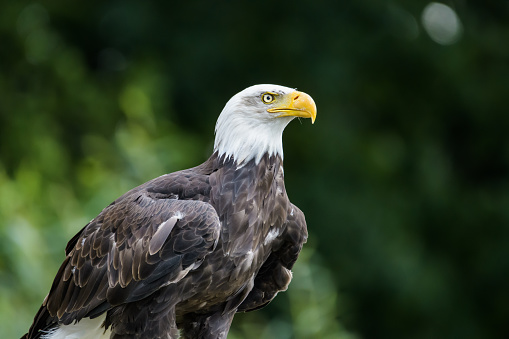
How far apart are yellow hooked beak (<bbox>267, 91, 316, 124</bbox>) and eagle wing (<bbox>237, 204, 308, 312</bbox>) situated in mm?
541

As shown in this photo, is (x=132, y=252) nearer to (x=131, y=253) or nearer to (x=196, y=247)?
→ (x=131, y=253)

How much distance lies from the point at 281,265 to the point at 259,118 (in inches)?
34.6

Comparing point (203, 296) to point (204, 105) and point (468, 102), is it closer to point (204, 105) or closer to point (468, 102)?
point (204, 105)

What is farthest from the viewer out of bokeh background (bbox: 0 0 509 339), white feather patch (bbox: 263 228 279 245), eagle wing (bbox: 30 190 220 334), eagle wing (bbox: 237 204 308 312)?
bokeh background (bbox: 0 0 509 339)

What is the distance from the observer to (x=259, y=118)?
546cm

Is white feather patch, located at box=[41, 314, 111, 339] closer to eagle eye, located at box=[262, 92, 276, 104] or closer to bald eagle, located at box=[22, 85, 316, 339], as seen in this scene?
bald eagle, located at box=[22, 85, 316, 339]

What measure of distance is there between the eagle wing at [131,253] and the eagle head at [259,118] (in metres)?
0.47

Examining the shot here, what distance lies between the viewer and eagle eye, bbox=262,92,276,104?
546cm

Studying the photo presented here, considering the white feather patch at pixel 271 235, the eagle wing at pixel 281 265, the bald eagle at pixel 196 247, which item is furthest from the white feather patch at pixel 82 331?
the white feather patch at pixel 271 235

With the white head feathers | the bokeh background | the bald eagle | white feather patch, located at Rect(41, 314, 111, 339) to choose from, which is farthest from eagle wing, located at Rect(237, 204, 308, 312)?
the bokeh background

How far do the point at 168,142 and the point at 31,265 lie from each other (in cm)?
233

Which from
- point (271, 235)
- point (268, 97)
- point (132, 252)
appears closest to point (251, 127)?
point (268, 97)

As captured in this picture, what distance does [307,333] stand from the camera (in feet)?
26.7

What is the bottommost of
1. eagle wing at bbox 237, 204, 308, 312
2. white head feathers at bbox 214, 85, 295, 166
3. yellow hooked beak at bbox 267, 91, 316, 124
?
eagle wing at bbox 237, 204, 308, 312
